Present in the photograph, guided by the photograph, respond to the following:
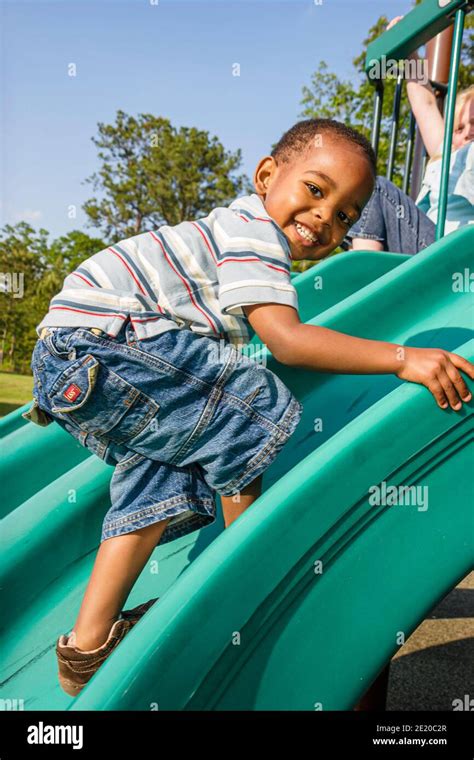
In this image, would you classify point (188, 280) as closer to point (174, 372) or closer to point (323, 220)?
point (174, 372)

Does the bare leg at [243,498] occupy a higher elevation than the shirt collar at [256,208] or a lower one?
lower

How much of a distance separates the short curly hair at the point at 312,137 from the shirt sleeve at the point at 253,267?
247 mm

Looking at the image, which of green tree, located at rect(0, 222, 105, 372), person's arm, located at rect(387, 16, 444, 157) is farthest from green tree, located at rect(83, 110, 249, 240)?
person's arm, located at rect(387, 16, 444, 157)

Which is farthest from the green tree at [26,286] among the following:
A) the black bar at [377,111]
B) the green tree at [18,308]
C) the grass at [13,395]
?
the black bar at [377,111]

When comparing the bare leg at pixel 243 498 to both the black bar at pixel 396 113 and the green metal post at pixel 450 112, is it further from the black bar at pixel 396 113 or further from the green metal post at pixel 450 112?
the black bar at pixel 396 113

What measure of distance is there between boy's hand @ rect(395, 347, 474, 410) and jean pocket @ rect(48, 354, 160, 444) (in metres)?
0.49

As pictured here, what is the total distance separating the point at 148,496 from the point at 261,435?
25 centimetres

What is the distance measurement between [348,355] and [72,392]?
0.51 metres

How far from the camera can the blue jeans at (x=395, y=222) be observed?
240 centimetres

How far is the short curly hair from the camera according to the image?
135 cm

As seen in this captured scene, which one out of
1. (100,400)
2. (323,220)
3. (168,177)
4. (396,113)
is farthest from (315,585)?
(168,177)
